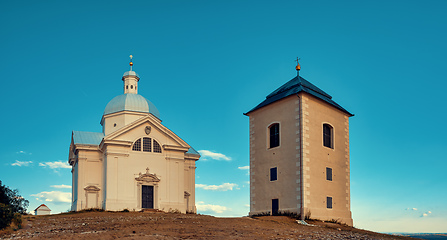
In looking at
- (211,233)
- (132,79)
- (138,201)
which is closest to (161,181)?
(138,201)

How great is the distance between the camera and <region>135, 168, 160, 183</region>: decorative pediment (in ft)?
127

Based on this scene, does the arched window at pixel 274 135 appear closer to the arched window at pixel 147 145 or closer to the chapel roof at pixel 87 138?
the arched window at pixel 147 145

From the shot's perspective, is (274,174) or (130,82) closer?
(274,174)

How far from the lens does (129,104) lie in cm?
4478

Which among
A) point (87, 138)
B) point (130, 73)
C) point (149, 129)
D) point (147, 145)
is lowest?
point (147, 145)

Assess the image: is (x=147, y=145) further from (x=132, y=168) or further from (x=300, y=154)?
(x=300, y=154)

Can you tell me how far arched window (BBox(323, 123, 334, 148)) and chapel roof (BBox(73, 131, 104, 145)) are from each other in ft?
67.6

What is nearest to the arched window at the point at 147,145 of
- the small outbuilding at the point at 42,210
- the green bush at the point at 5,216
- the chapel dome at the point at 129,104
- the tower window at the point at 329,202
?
the chapel dome at the point at 129,104

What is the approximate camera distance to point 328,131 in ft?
105

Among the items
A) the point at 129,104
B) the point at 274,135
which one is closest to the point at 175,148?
the point at 129,104

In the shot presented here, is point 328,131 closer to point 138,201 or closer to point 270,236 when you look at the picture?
point 270,236

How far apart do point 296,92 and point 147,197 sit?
16526mm

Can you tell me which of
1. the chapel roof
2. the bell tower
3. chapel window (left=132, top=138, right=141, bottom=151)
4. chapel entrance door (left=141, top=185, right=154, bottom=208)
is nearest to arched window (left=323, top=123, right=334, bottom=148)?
chapel entrance door (left=141, top=185, right=154, bottom=208)

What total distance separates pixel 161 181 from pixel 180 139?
4135 mm
